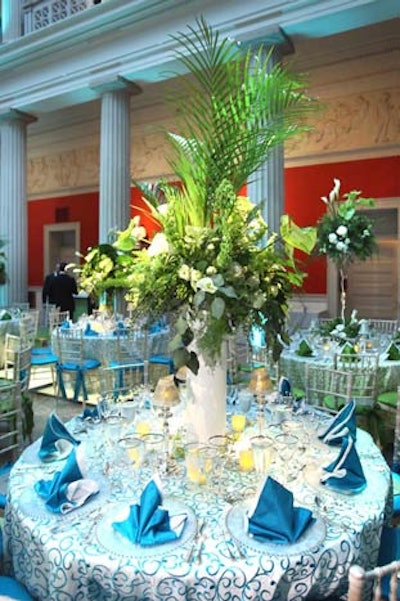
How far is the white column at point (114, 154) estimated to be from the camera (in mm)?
7852

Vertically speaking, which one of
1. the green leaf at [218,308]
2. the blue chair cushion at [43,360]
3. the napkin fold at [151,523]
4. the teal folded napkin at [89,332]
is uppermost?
the green leaf at [218,308]

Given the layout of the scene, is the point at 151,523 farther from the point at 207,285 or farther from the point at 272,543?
the point at 207,285

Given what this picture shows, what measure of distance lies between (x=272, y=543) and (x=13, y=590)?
824 mm

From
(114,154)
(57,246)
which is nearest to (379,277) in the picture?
(114,154)

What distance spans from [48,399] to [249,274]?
15.1 feet

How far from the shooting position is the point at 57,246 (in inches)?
512

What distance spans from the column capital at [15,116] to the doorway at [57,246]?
139 inches

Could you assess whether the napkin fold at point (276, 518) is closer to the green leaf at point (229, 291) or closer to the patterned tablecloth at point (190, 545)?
the patterned tablecloth at point (190, 545)

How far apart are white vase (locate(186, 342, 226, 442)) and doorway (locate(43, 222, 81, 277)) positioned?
1135 centimetres

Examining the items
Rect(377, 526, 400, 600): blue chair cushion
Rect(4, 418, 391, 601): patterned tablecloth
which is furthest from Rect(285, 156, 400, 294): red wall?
Rect(4, 418, 391, 601): patterned tablecloth

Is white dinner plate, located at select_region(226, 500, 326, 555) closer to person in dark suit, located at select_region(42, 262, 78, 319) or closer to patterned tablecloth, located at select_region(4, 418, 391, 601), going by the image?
patterned tablecloth, located at select_region(4, 418, 391, 601)

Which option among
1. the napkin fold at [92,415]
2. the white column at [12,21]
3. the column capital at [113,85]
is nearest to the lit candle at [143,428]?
the napkin fold at [92,415]

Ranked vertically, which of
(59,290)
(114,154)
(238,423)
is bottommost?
(238,423)

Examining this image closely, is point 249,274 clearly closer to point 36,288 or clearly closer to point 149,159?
point 149,159
